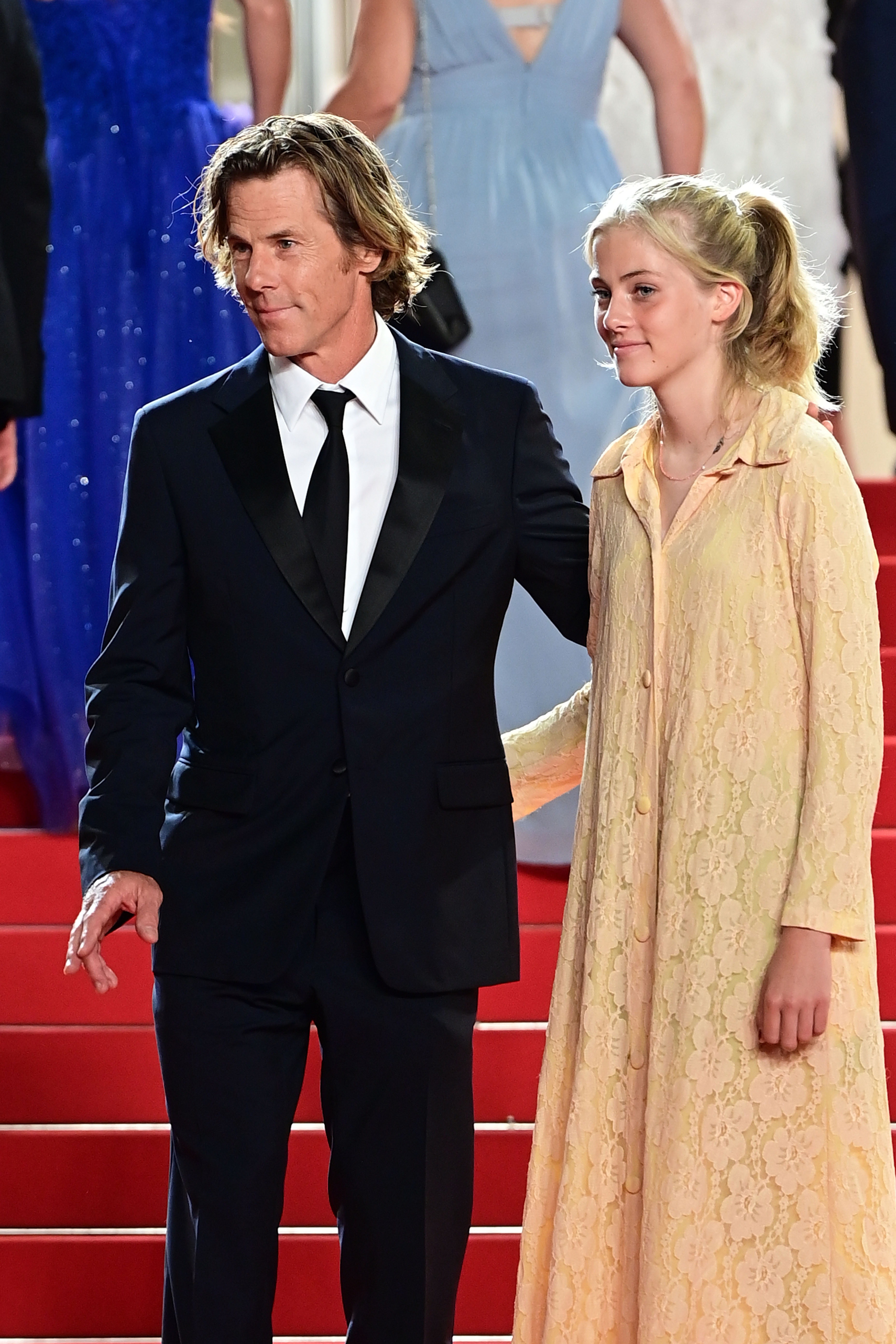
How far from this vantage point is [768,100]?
3.95m

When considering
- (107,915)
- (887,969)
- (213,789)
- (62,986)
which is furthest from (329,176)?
(887,969)

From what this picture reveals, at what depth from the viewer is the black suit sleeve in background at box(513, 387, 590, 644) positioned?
179 cm

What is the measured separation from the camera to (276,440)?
1.73m

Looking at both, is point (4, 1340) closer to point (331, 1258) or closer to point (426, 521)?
point (331, 1258)

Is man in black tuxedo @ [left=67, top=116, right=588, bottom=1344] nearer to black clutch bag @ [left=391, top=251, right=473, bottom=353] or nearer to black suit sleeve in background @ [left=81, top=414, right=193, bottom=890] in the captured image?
black suit sleeve in background @ [left=81, top=414, right=193, bottom=890]

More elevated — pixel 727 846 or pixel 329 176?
pixel 329 176

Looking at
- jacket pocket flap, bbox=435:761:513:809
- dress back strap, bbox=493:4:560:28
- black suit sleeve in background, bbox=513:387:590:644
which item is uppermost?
dress back strap, bbox=493:4:560:28

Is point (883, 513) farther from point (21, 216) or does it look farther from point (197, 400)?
point (197, 400)

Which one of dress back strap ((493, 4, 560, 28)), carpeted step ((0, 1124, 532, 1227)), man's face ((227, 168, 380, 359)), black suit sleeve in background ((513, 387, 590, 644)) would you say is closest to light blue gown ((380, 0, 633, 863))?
dress back strap ((493, 4, 560, 28))

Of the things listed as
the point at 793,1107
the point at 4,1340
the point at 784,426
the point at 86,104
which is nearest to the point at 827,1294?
the point at 793,1107

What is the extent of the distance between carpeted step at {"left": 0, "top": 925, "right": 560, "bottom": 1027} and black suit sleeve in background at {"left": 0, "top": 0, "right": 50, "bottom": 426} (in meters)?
1.47

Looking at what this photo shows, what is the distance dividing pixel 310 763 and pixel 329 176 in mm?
639

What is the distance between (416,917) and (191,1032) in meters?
0.28

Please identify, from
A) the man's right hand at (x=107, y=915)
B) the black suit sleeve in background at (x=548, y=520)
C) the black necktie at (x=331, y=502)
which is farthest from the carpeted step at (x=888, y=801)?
the man's right hand at (x=107, y=915)
